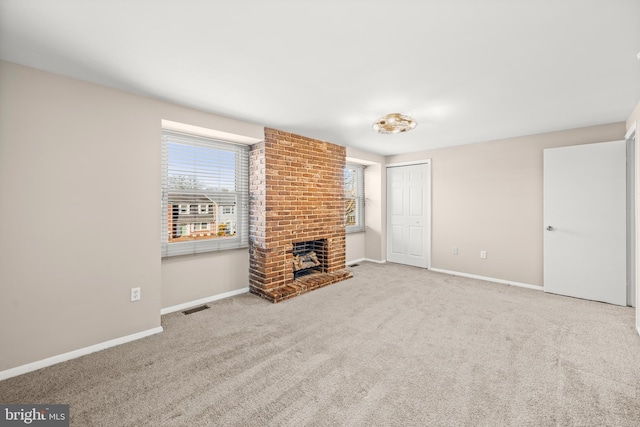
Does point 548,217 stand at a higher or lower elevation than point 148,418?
higher

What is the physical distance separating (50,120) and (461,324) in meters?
4.13

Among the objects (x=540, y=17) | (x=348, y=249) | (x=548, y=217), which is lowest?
(x=348, y=249)

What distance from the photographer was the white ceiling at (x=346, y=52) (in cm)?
145

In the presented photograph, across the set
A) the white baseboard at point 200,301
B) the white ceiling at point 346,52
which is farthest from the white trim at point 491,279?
the white baseboard at point 200,301

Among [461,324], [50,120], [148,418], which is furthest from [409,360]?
[50,120]

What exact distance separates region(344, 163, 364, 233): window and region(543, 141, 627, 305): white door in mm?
3110

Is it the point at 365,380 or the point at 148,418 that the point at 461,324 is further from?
the point at 148,418

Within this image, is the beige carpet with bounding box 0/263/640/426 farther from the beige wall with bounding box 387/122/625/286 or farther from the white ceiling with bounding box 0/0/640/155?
the white ceiling with bounding box 0/0/640/155

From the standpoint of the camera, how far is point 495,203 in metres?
4.31

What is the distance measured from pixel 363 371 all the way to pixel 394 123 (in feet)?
8.18

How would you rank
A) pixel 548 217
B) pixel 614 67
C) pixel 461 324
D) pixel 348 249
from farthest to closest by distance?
pixel 348 249 → pixel 548 217 → pixel 461 324 → pixel 614 67

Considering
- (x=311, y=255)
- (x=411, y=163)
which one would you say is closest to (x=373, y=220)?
(x=411, y=163)

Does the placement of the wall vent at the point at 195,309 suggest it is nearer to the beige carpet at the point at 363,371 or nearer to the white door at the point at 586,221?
the beige carpet at the point at 363,371

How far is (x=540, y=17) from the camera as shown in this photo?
1.50 meters
